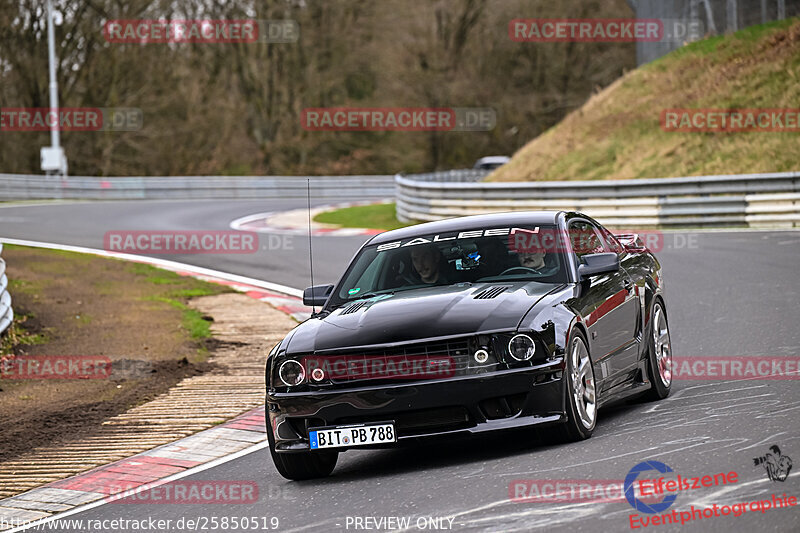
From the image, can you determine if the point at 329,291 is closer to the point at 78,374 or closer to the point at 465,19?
the point at 78,374

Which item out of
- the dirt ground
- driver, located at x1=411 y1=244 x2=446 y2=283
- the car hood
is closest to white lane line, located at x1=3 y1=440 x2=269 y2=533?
the car hood

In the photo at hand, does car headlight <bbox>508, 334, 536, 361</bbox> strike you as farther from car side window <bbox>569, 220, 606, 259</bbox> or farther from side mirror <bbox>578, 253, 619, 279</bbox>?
car side window <bbox>569, 220, 606, 259</bbox>

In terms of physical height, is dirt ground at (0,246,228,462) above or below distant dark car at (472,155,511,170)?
below

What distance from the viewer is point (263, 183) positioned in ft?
152

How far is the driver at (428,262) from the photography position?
816cm

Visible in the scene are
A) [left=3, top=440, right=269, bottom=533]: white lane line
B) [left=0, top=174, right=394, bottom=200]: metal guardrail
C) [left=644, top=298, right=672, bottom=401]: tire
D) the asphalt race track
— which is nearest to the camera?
the asphalt race track

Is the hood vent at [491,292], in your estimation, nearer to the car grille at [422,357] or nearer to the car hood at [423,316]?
the car hood at [423,316]

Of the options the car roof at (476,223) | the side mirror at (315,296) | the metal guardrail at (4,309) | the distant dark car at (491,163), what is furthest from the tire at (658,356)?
the distant dark car at (491,163)

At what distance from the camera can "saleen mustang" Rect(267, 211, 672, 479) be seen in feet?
22.6

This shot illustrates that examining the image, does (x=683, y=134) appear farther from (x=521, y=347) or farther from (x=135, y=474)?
(x=521, y=347)

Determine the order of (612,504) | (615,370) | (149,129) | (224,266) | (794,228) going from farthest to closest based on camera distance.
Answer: (149,129)
(794,228)
(224,266)
(615,370)
(612,504)

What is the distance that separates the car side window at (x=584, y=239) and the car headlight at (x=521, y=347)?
61.3 inches

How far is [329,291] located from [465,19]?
52.0 m

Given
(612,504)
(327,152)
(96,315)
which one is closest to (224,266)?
(96,315)
